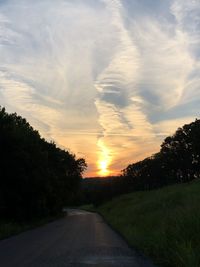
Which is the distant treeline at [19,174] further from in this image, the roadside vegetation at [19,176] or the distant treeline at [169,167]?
the distant treeline at [169,167]

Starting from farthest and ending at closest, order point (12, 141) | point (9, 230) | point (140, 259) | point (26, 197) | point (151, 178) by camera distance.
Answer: point (151, 178), point (26, 197), point (12, 141), point (9, 230), point (140, 259)

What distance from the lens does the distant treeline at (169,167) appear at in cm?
12225

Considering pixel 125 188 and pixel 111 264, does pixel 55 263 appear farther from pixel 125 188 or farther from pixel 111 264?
pixel 125 188

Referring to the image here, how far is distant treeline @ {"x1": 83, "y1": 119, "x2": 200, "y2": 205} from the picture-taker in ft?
401

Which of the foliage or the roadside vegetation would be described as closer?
the roadside vegetation

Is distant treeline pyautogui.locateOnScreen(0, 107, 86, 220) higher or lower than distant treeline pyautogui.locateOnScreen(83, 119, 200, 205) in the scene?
lower

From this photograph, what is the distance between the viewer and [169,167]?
128875 mm

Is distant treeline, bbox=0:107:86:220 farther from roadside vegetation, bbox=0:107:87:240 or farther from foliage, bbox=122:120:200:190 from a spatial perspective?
foliage, bbox=122:120:200:190

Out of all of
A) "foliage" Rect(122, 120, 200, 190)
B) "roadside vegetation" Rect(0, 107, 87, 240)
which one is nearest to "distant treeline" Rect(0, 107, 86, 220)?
"roadside vegetation" Rect(0, 107, 87, 240)

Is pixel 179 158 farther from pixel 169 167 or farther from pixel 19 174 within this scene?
pixel 19 174

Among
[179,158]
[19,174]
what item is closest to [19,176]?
[19,174]

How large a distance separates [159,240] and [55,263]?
4788 millimetres

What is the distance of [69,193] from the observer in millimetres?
89688

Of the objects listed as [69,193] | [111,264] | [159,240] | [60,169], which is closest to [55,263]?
[111,264]
